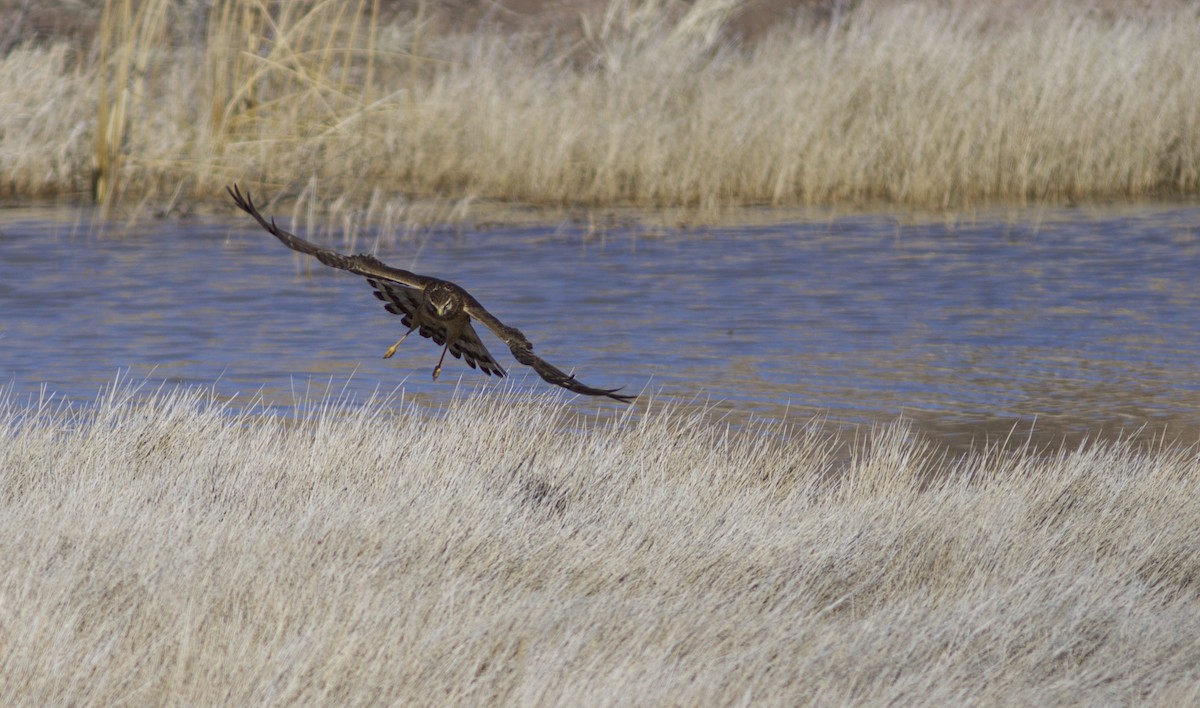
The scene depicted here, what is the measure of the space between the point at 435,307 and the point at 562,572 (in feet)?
2.72

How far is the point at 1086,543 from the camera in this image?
4805mm

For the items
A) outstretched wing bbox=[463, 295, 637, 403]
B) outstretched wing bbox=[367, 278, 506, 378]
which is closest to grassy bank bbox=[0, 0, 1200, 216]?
outstretched wing bbox=[367, 278, 506, 378]

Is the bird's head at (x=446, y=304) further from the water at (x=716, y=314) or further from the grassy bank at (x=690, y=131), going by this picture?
the grassy bank at (x=690, y=131)

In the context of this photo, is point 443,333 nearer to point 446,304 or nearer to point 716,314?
point 446,304

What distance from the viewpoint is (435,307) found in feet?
14.7

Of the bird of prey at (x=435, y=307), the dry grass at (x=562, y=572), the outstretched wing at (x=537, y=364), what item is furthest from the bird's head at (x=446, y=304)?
the dry grass at (x=562, y=572)

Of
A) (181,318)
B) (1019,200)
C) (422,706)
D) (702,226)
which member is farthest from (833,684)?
(1019,200)

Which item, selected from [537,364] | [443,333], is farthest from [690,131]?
[537,364]

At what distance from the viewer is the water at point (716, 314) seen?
7504 mm

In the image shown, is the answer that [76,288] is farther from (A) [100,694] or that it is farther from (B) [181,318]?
(A) [100,694]

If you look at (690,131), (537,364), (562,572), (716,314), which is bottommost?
(562,572)

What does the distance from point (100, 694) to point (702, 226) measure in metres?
9.71

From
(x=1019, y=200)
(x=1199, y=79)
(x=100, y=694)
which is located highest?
(x=1199, y=79)

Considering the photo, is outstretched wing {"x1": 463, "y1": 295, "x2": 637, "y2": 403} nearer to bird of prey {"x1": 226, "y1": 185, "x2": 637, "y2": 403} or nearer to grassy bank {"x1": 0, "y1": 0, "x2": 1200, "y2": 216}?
bird of prey {"x1": 226, "y1": 185, "x2": 637, "y2": 403}
